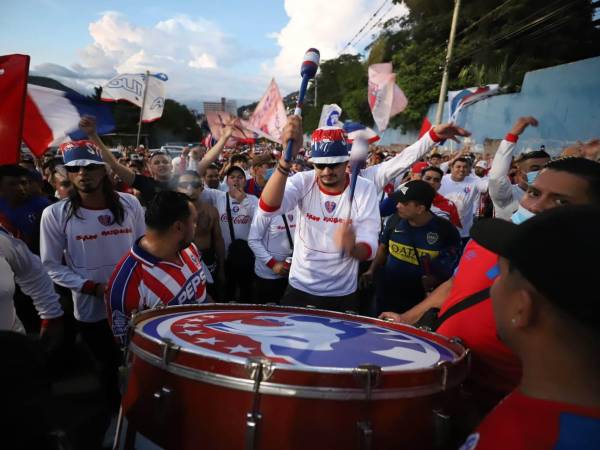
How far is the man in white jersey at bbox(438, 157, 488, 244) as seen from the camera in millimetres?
6633

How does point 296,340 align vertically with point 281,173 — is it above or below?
below

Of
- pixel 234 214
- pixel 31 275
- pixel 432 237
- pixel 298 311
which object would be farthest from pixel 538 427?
pixel 234 214

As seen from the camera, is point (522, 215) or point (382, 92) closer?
point (522, 215)

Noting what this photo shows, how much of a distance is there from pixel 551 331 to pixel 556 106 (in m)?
18.3

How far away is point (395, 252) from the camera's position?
4.33 m

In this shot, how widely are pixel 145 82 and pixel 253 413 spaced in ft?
35.5

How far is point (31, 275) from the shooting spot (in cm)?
261

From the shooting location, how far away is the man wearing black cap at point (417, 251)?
407cm

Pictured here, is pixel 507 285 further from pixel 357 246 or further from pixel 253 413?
pixel 357 246

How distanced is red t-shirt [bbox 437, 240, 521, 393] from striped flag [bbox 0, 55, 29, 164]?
3451mm

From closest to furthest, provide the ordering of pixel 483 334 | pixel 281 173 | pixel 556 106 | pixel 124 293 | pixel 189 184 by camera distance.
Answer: pixel 483 334 < pixel 124 293 < pixel 281 173 < pixel 189 184 < pixel 556 106

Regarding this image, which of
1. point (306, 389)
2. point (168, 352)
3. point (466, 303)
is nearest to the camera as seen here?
point (306, 389)

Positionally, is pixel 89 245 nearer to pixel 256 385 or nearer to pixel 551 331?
pixel 256 385

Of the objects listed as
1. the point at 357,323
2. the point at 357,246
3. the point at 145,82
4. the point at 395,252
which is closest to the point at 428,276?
the point at 395,252
